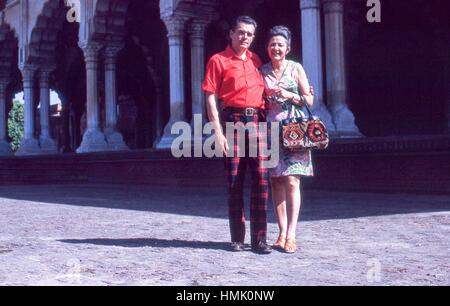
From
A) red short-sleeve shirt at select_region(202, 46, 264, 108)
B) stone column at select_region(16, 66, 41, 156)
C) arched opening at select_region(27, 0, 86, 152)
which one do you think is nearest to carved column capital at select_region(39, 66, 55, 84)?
arched opening at select_region(27, 0, 86, 152)

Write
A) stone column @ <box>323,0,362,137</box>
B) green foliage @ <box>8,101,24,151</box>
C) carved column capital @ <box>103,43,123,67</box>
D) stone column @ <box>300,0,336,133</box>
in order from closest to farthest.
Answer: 1. stone column @ <box>300,0,336,133</box>
2. stone column @ <box>323,0,362,137</box>
3. carved column capital @ <box>103,43,123,67</box>
4. green foliage @ <box>8,101,24,151</box>

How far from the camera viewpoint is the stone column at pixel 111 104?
1549cm

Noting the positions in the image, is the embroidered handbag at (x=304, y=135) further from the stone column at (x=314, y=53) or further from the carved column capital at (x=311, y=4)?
the carved column capital at (x=311, y=4)

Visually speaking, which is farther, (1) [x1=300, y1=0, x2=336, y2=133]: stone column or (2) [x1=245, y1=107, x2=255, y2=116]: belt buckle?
(1) [x1=300, y1=0, x2=336, y2=133]: stone column

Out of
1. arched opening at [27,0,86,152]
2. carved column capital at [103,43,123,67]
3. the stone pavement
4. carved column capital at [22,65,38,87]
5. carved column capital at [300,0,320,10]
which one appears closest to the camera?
the stone pavement

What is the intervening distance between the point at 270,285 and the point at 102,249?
1.65 meters

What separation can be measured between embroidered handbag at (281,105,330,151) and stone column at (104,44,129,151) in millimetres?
12282

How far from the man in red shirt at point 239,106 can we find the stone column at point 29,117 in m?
15.8

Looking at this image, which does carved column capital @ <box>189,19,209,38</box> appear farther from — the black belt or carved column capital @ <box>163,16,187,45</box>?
the black belt

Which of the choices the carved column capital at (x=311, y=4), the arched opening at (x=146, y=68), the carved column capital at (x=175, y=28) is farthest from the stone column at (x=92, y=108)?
the carved column capital at (x=311, y=4)

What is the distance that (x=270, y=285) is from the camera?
2.61 metres

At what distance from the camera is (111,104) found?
51.8 ft

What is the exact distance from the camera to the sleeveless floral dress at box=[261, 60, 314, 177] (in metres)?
3.64

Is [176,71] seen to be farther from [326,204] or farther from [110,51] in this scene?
[326,204]
